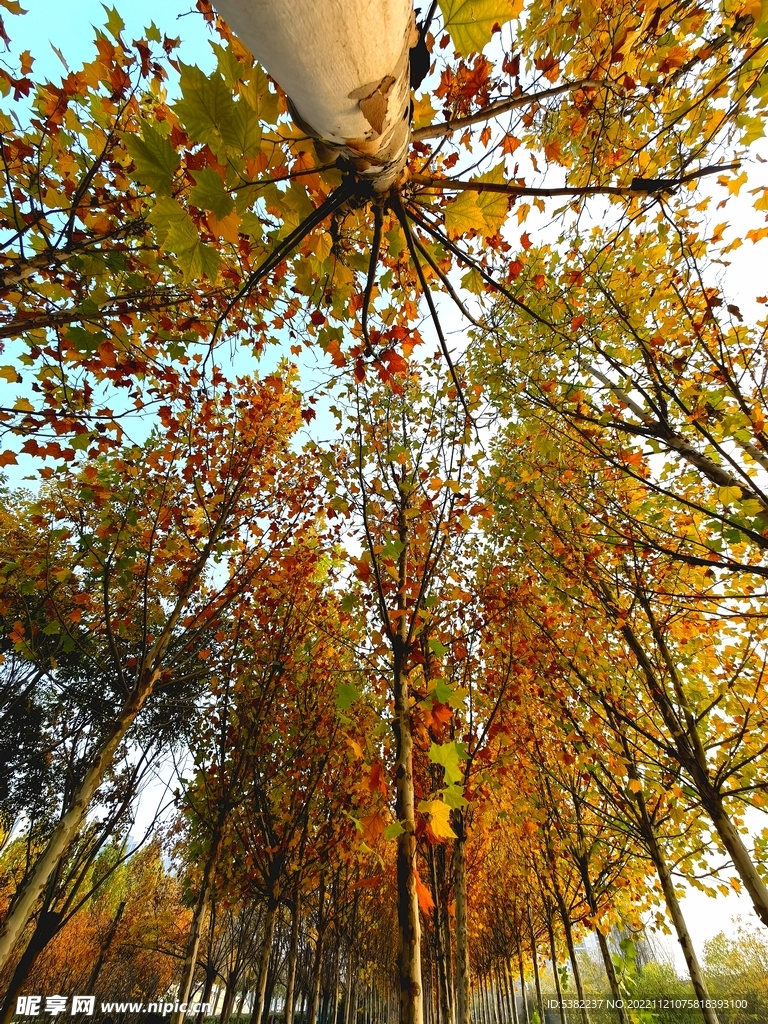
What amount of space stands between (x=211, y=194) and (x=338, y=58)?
73cm

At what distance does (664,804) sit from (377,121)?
7467mm

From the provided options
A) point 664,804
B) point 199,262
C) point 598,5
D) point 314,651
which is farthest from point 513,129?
point 664,804

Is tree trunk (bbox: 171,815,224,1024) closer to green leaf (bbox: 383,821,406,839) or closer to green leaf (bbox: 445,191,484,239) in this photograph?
green leaf (bbox: 383,821,406,839)

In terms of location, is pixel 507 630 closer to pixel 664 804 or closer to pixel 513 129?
pixel 664 804

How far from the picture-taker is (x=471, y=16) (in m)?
1.21

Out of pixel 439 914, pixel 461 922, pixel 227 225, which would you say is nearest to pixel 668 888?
pixel 461 922

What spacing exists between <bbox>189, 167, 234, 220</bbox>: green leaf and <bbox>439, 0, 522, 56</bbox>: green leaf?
2.52ft

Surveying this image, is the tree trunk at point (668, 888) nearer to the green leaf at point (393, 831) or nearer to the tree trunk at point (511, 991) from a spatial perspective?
the green leaf at point (393, 831)

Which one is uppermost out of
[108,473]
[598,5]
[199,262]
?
[598,5]

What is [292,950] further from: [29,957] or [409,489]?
[409,489]

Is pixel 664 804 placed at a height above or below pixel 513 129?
below

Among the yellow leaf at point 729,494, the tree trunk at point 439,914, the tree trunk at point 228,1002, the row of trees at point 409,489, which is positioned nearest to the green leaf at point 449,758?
the row of trees at point 409,489

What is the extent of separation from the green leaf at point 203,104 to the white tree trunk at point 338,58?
46 cm

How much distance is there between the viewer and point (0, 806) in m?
9.95
